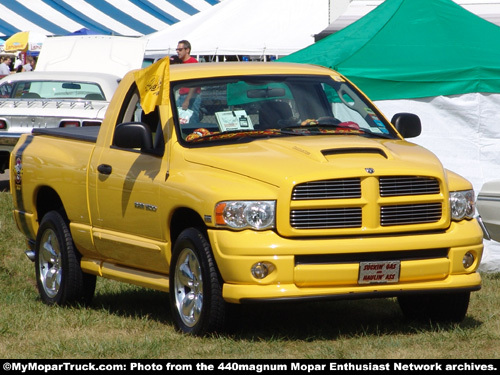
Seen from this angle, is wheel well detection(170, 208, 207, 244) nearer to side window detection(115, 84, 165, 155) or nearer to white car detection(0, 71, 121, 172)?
side window detection(115, 84, 165, 155)

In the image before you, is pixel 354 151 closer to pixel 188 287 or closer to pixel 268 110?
pixel 268 110

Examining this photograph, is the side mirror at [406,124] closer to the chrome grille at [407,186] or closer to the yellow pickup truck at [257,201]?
the yellow pickup truck at [257,201]

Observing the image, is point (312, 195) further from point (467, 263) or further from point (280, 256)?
point (467, 263)

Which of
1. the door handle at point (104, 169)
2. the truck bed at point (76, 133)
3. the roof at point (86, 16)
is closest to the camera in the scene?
the door handle at point (104, 169)

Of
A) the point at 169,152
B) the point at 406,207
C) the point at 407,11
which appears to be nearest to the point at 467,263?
the point at 406,207

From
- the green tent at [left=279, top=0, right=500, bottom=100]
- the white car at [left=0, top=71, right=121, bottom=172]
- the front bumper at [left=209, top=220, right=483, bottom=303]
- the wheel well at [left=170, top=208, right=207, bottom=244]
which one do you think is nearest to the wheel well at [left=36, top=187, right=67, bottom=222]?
the wheel well at [left=170, top=208, right=207, bottom=244]

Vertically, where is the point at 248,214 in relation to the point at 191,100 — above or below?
below

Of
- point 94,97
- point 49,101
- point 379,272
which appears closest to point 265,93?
point 379,272

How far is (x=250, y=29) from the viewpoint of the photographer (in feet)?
91.2

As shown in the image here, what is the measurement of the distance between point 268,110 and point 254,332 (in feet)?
5.36

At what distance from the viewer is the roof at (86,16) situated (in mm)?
37031

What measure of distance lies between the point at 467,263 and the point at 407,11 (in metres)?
6.36

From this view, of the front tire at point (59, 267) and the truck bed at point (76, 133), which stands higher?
the truck bed at point (76, 133)

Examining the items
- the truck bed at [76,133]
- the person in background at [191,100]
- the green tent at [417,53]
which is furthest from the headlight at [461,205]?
the green tent at [417,53]
